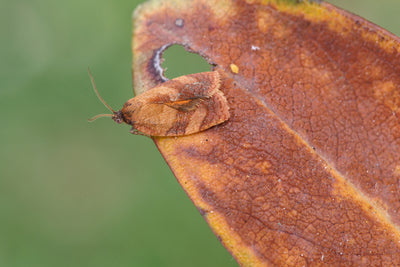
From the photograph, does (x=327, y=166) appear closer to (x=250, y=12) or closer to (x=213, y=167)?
(x=213, y=167)

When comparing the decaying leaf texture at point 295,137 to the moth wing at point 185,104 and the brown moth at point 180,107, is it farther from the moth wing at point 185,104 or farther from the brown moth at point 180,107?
the moth wing at point 185,104

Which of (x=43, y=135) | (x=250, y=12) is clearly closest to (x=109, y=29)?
(x=43, y=135)

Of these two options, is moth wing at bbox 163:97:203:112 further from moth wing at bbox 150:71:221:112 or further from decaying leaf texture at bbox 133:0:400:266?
decaying leaf texture at bbox 133:0:400:266

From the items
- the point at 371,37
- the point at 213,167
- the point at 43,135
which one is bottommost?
the point at 43,135

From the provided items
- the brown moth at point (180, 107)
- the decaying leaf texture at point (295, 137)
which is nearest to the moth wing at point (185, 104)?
the brown moth at point (180, 107)

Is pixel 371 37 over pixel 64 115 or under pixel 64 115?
over

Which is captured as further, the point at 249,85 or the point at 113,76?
the point at 113,76

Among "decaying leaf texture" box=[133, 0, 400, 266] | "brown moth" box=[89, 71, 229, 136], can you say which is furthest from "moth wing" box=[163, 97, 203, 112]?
"decaying leaf texture" box=[133, 0, 400, 266]
